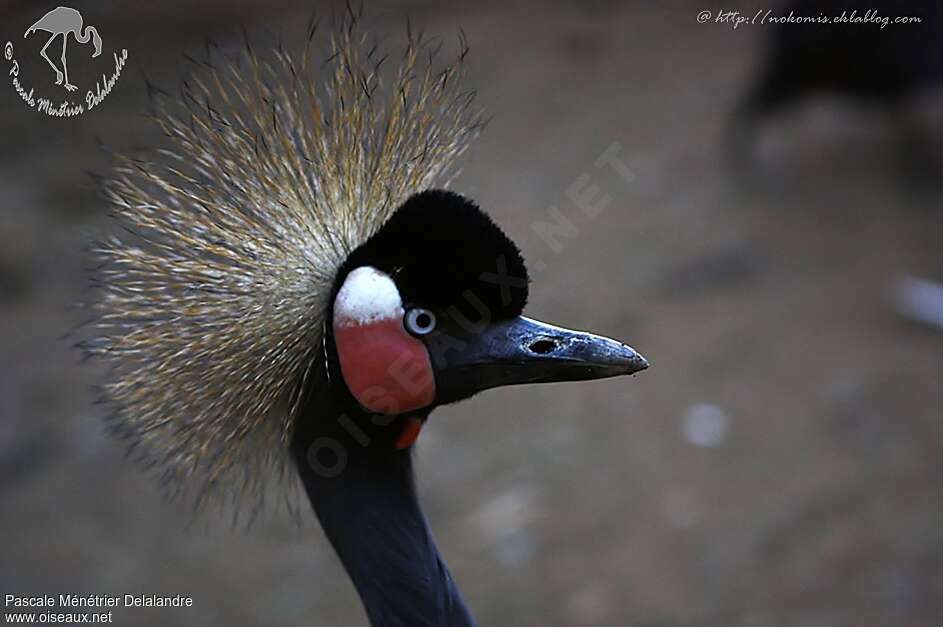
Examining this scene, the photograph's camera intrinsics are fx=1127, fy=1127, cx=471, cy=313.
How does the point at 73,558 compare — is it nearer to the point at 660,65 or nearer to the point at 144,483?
the point at 144,483

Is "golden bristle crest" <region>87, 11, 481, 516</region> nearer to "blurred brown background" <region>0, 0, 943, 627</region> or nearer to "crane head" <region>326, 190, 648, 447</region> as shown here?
"crane head" <region>326, 190, 648, 447</region>

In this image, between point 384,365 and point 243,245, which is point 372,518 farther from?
point 243,245

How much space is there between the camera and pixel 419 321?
1.42 meters

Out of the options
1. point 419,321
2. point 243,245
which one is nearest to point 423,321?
point 419,321

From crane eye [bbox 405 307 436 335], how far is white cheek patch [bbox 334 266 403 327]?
0.02 m

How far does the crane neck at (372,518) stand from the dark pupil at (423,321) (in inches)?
6.2

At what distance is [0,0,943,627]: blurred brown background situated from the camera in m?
2.98

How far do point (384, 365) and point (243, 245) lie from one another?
0.24 m

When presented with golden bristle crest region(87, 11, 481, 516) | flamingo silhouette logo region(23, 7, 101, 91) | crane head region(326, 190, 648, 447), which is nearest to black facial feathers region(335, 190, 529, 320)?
crane head region(326, 190, 648, 447)

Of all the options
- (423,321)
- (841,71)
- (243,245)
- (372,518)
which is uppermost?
(841,71)

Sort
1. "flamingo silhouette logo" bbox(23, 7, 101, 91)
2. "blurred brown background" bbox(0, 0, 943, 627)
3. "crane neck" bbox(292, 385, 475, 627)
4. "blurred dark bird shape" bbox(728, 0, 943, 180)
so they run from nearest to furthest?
"crane neck" bbox(292, 385, 475, 627), "blurred brown background" bbox(0, 0, 943, 627), "flamingo silhouette logo" bbox(23, 7, 101, 91), "blurred dark bird shape" bbox(728, 0, 943, 180)

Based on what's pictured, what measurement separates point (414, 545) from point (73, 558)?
1989 millimetres

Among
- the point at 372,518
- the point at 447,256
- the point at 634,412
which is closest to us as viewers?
the point at 447,256

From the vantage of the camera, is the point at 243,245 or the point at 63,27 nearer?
the point at 243,245
